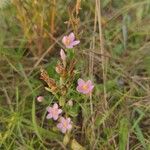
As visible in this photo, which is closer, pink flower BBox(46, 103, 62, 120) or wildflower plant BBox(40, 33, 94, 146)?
wildflower plant BBox(40, 33, 94, 146)

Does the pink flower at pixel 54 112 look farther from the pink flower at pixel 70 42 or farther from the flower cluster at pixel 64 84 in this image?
the pink flower at pixel 70 42

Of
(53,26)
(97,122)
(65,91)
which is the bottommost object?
(97,122)

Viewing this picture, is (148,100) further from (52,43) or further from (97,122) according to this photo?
(52,43)

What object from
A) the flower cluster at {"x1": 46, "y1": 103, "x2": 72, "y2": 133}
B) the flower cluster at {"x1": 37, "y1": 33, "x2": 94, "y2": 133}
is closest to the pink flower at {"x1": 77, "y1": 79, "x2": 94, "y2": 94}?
the flower cluster at {"x1": 37, "y1": 33, "x2": 94, "y2": 133}

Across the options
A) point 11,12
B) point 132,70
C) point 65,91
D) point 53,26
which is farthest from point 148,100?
point 11,12

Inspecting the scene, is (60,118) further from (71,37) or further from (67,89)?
(71,37)

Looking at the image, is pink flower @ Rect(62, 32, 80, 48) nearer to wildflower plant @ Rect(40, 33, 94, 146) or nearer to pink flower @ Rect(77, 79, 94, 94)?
wildflower plant @ Rect(40, 33, 94, 146)

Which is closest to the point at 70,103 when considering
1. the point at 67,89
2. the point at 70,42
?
the point at 67,89
